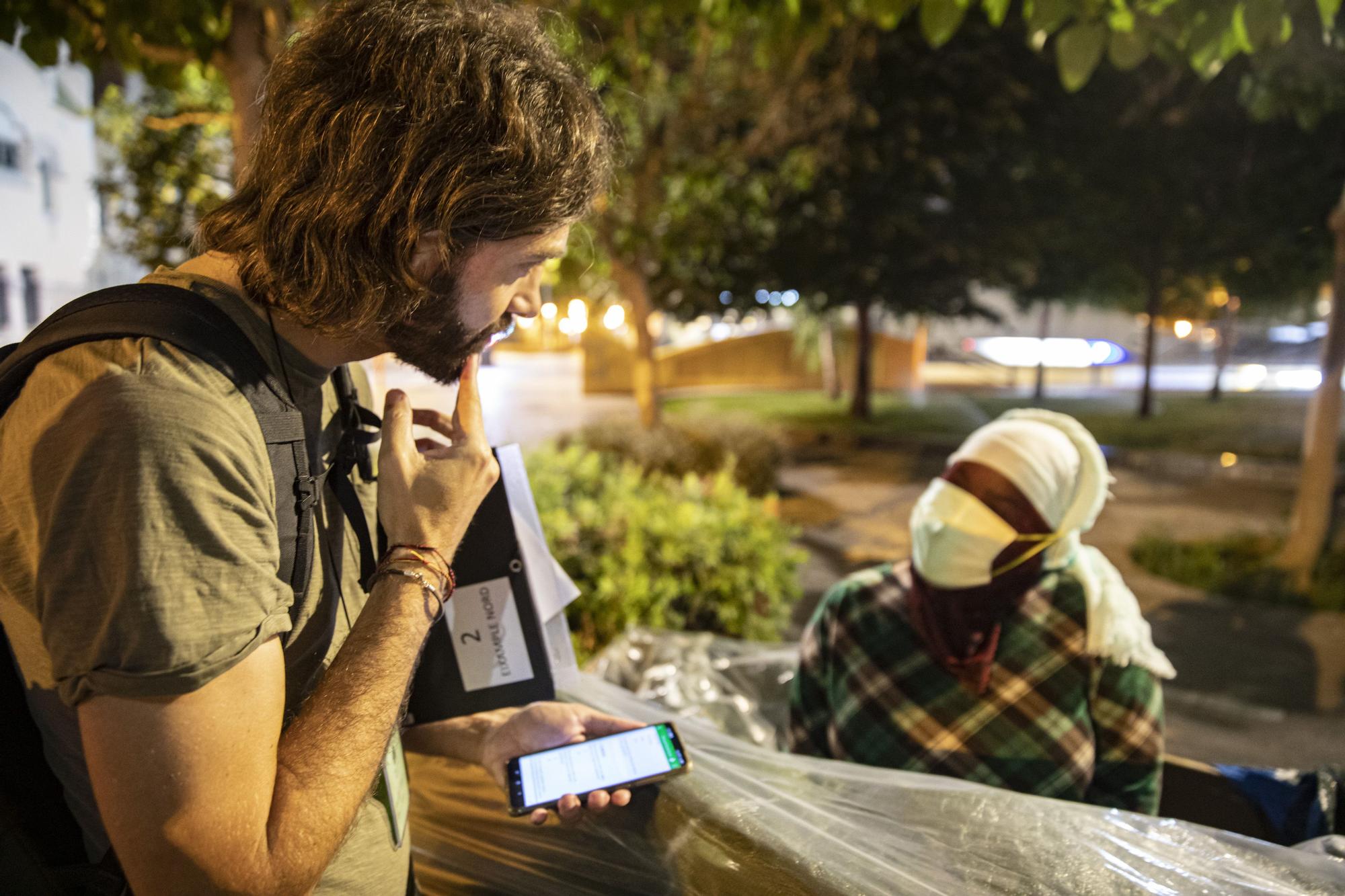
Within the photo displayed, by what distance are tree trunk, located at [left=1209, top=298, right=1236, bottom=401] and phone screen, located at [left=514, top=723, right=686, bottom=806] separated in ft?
62.8

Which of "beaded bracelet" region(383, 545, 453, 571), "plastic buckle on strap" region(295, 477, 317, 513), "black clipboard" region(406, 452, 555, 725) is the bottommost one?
"black clipboard" region(406, 452, 555, 725)

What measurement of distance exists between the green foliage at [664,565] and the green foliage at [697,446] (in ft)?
15.1

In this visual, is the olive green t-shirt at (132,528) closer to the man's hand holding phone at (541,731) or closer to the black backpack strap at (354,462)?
the black backpack strap at (354,462)

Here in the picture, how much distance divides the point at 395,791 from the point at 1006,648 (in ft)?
5.38

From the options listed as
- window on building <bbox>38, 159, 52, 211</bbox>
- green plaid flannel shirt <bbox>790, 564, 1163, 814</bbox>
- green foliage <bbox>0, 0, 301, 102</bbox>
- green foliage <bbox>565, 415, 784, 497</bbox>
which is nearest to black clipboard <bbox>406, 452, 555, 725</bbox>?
green plaid flannel shirt <bbox>790, 564, 1163, 814</bbox>

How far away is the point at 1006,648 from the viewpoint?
2.35m

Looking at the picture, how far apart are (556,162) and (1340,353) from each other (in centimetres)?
694

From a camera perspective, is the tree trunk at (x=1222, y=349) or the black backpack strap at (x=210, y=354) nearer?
the black backpack strap at (x=210, y=354)

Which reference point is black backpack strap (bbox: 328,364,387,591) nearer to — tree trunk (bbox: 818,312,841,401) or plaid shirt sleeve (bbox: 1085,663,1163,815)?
plaid shirt sleeve (bbox: 1085,663,1163,815)

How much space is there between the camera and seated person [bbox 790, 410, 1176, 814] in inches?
88.1

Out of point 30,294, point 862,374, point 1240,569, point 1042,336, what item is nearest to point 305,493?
Answer: point 1240,569

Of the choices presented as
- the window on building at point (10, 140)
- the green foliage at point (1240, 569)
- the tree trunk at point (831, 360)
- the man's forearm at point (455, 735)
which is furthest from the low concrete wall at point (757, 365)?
the man's forearm at point (455, 735)

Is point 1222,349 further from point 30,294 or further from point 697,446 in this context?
point 30,294

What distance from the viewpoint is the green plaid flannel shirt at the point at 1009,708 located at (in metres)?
2.22
